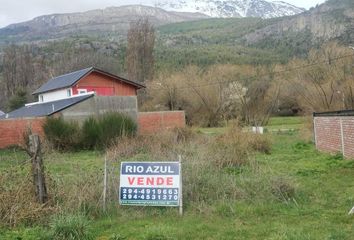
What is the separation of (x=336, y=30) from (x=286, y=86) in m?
50.0

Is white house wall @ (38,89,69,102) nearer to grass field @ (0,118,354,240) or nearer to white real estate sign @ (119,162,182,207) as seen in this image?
grass field @ (0,118,354,240)

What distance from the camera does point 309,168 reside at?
16094mm

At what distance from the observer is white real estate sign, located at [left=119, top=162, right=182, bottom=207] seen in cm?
991

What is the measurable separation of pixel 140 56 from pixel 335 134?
2214 inches

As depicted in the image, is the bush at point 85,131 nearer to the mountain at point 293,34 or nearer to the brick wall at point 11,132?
the brick wall at point 11,132

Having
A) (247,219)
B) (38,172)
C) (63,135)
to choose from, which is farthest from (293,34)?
(38,172)

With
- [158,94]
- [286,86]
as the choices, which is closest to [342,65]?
[286,86]

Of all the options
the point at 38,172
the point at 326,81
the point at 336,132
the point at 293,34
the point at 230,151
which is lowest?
the point at 336,132

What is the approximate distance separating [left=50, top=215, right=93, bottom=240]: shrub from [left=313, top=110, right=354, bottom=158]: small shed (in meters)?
12.6

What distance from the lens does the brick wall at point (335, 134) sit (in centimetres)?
1806

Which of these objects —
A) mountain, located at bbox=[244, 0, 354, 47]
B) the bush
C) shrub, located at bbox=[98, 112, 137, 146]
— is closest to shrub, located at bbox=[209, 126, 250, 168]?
shrub, located at bbox=[98, 112, 137, 146]

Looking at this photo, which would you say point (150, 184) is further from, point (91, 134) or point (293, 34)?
point (293, 34)

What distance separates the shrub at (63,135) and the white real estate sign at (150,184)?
2024cm

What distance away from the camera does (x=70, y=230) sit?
802cm
